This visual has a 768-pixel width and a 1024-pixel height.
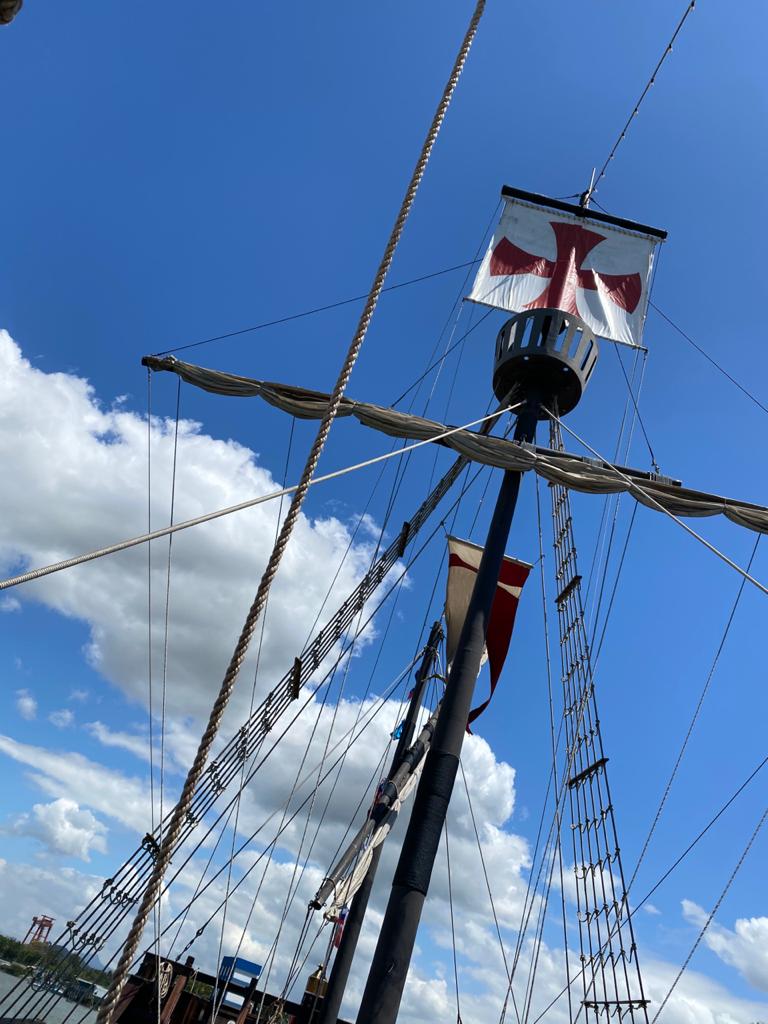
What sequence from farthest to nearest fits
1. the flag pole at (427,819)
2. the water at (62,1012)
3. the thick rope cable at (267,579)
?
the water at (62,1012), the flag pole at (427,819), the thick rope cable at (267,579)

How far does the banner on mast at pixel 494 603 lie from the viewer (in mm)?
10781

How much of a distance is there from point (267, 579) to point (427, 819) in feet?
16.6

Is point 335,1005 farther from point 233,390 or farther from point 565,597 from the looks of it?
point 233,390

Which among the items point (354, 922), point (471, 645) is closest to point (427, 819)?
point (471, 645)

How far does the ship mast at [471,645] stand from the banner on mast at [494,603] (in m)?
1.83

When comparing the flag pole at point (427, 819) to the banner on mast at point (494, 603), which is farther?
the banner on mast at point (494, 603)

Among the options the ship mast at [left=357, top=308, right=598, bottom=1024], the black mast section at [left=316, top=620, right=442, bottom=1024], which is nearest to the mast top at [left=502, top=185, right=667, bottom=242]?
the ship mast at [left=357, top=308, right=598, bottom=1024]

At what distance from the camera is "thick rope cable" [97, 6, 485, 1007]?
232 centimetres

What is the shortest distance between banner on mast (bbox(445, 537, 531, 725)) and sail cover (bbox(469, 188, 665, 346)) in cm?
469

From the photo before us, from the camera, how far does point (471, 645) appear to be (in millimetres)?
8180

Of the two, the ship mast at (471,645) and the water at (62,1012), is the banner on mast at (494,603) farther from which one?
the water at (62,1012)

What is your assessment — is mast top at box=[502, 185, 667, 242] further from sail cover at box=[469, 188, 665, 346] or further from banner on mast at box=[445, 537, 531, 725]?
banner on mast at box=[445, 537, 531, 725]

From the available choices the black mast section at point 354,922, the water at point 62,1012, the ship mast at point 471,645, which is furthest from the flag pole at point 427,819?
the black mast section at point 354,922

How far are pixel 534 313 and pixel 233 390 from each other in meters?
4.77
